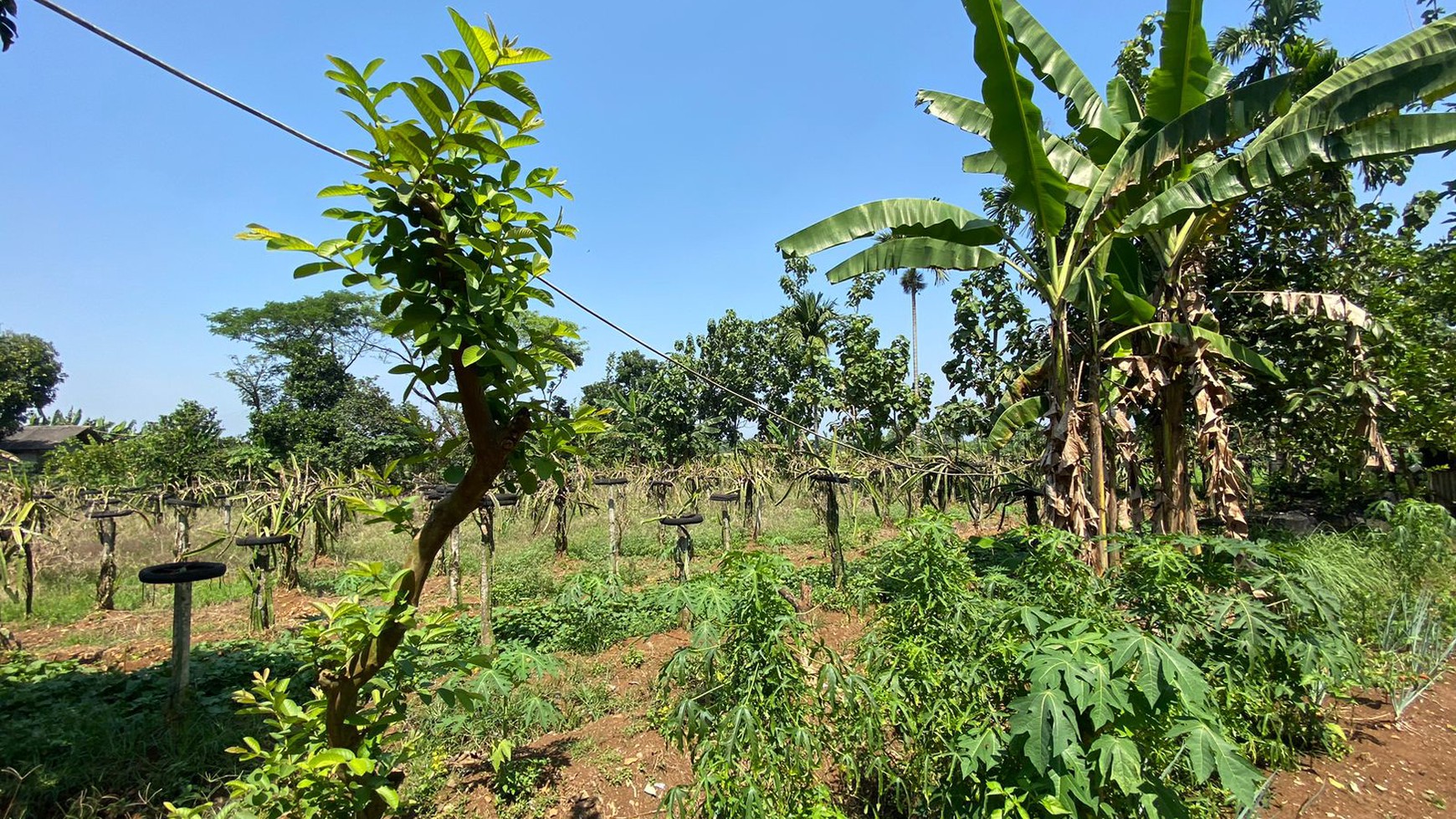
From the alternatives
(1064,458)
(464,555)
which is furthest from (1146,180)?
(464,555)

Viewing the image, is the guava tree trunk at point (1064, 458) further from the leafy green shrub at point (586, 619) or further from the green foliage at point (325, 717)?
the green foliage at point (325, 717)

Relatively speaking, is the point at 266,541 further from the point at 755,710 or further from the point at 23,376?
the point at 23,376

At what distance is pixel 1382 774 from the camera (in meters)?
3.58

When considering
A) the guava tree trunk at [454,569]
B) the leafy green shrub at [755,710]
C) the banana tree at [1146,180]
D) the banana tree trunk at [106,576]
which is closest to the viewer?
the leafy green shrub at [755,710]

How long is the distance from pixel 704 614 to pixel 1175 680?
7.34ft

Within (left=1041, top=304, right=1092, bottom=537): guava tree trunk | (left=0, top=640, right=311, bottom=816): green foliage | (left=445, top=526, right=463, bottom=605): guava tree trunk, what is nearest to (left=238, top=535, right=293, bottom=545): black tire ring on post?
(left=0, top=640, right=311, bottom=816): green foliage

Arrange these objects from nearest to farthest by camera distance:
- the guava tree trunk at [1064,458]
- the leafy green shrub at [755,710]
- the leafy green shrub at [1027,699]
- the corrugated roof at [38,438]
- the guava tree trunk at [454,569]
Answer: the leafy green shrub at [1027,699] < the leafy green shrub at [755,710] < the guava tree trunk at [1064,458] < the guava tree trunk at [454,569] < the corrugated roof at [38,438]

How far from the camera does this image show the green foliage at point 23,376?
85.9 ft

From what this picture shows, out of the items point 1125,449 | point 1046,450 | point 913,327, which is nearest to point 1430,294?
point 1125,449

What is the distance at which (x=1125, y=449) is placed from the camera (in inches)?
258

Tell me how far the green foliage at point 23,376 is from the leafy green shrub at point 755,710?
34.8 meters

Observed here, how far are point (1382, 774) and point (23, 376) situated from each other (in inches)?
1654

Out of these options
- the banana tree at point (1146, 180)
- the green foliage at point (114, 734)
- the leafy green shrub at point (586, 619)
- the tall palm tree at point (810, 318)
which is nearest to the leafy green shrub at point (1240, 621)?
the banana tree at point (1146, 180)

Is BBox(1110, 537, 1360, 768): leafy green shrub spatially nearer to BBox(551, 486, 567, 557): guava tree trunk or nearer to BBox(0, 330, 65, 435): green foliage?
BBox(551, 486, 567, 557): guava tree trunk
